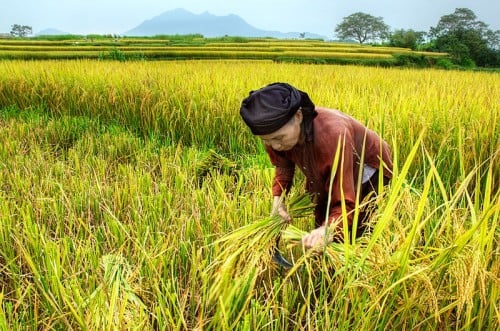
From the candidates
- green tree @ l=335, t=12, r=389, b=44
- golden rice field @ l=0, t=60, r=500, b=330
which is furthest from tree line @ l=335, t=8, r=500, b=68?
golden rice field @ l=0, t=60, r=500, b=330

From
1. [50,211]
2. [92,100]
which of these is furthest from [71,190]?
[92,100]

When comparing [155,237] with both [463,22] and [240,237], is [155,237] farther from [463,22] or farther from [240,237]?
[463,22]

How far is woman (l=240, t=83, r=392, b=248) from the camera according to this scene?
1.29m

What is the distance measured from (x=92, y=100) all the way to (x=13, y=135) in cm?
120

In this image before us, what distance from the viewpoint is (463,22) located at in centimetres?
5834

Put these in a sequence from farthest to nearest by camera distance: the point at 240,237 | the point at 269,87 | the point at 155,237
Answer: the point at 155,237, the point at 269,87, the point at 240,237

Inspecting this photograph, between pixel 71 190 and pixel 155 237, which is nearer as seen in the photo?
pixel 155 237

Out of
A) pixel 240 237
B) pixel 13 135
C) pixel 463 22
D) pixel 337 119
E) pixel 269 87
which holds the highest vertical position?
pixel 463 22

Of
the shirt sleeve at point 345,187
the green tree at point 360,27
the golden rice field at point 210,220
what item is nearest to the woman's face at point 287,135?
the shirt sleeve at point 345,187

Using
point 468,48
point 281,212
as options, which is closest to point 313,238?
point 281,212

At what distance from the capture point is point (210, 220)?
5.47 ft

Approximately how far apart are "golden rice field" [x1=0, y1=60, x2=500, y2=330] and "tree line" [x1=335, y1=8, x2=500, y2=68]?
59.0 feet

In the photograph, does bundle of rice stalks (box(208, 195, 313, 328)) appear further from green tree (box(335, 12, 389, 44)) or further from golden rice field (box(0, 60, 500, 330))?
green tree (box(335, 12, 389, 44))

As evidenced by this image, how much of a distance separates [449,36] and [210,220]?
25.4 metres
